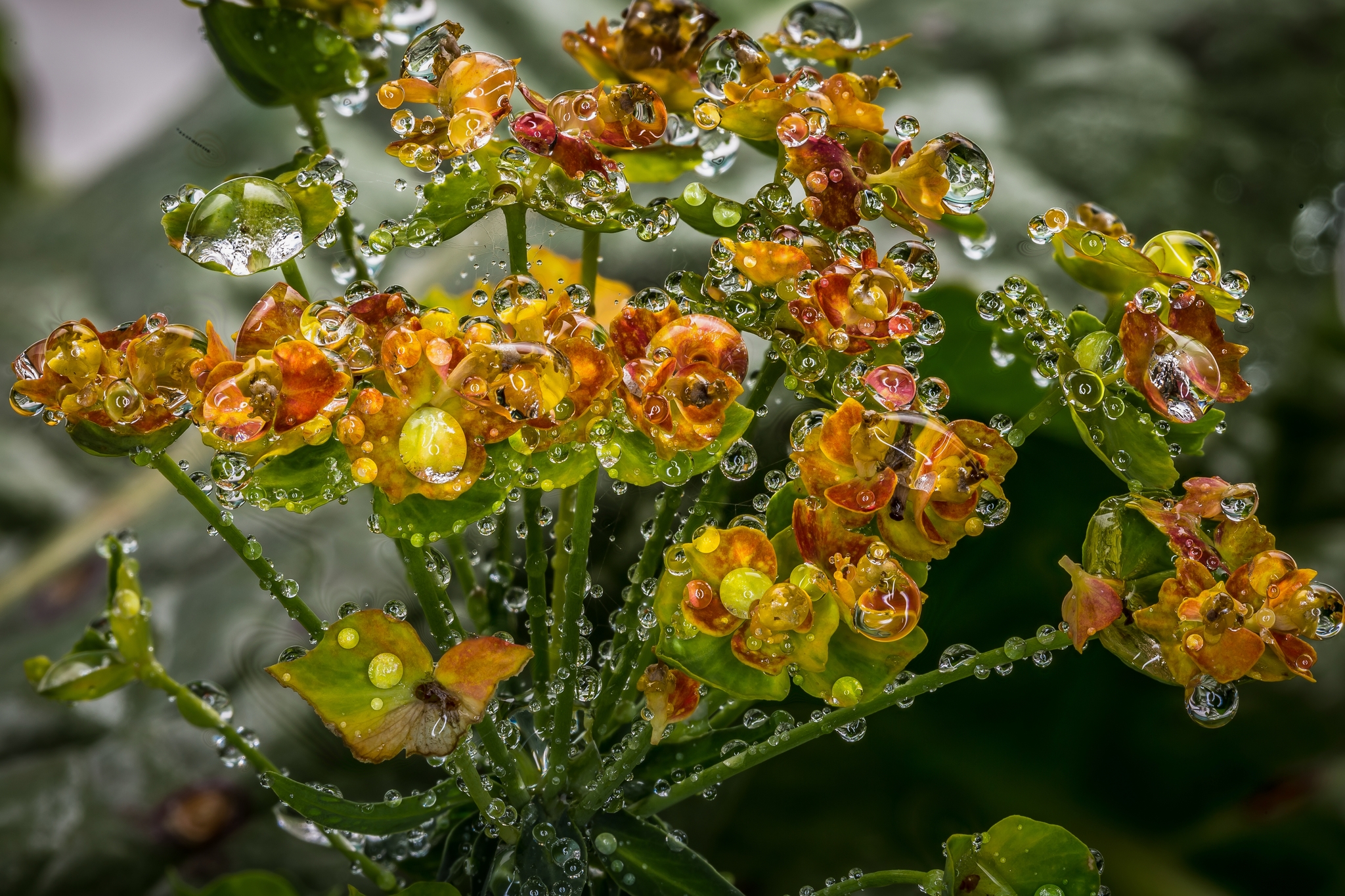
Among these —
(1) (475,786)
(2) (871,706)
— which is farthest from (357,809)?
(2) (871,706)

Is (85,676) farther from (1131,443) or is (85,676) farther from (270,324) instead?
(1131,443)

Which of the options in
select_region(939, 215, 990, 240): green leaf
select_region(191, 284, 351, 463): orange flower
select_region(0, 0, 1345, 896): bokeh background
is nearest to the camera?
select_region(191, 284, 351, 463): orange flower

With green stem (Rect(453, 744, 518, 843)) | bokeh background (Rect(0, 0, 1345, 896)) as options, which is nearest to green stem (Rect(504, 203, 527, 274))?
bokeh background (Rect(0, 0, 1345, 896))

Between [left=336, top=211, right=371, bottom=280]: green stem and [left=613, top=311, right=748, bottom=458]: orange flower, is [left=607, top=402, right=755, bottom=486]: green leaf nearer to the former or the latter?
[left=613, top=311, right=748, bottom=458]: orange flower

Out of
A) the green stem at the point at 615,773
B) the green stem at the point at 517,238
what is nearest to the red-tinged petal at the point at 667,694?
the green stem at the point at 615,773

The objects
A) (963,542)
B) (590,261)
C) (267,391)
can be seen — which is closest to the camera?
(267,391)

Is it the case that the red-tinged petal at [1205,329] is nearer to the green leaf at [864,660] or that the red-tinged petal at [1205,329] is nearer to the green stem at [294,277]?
the green leaf at [864,660]
